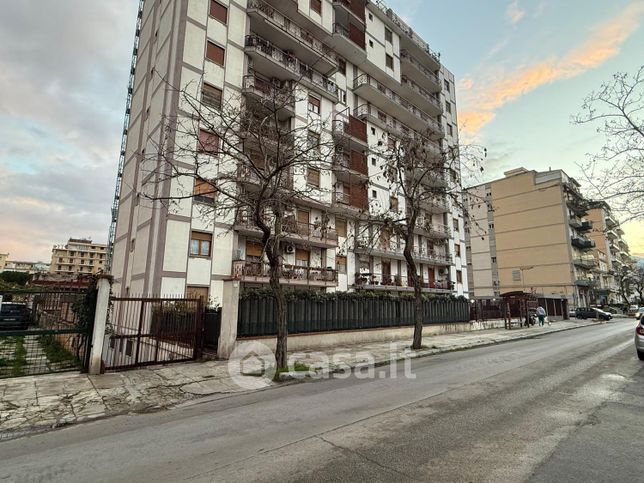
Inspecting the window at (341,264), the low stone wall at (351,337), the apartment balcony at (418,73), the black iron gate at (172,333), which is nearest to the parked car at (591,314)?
the low stone wall at (351,337)

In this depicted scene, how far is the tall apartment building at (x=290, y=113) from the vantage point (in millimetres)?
19172

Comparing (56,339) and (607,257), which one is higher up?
(607,257)

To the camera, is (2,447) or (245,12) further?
(245,12)

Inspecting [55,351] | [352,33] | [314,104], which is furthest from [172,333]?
[352,33]

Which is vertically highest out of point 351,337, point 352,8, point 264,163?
point 352,8

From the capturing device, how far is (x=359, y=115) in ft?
96.7

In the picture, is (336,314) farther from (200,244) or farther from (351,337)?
(200,244)

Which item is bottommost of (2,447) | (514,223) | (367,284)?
(2,447)

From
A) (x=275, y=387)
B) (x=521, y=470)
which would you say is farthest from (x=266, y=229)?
(x=521, y=470)

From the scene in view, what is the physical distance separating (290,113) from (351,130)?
5670mm

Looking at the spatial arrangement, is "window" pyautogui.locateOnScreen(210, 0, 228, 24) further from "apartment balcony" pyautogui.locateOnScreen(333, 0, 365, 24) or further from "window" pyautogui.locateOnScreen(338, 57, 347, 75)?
"apartment balcony" pyautogui.locateOnScreen(333, 0, 365, 24)

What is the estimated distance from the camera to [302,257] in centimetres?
2416

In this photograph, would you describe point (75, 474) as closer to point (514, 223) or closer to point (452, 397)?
point (452, 397)

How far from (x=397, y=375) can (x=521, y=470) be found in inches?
222
